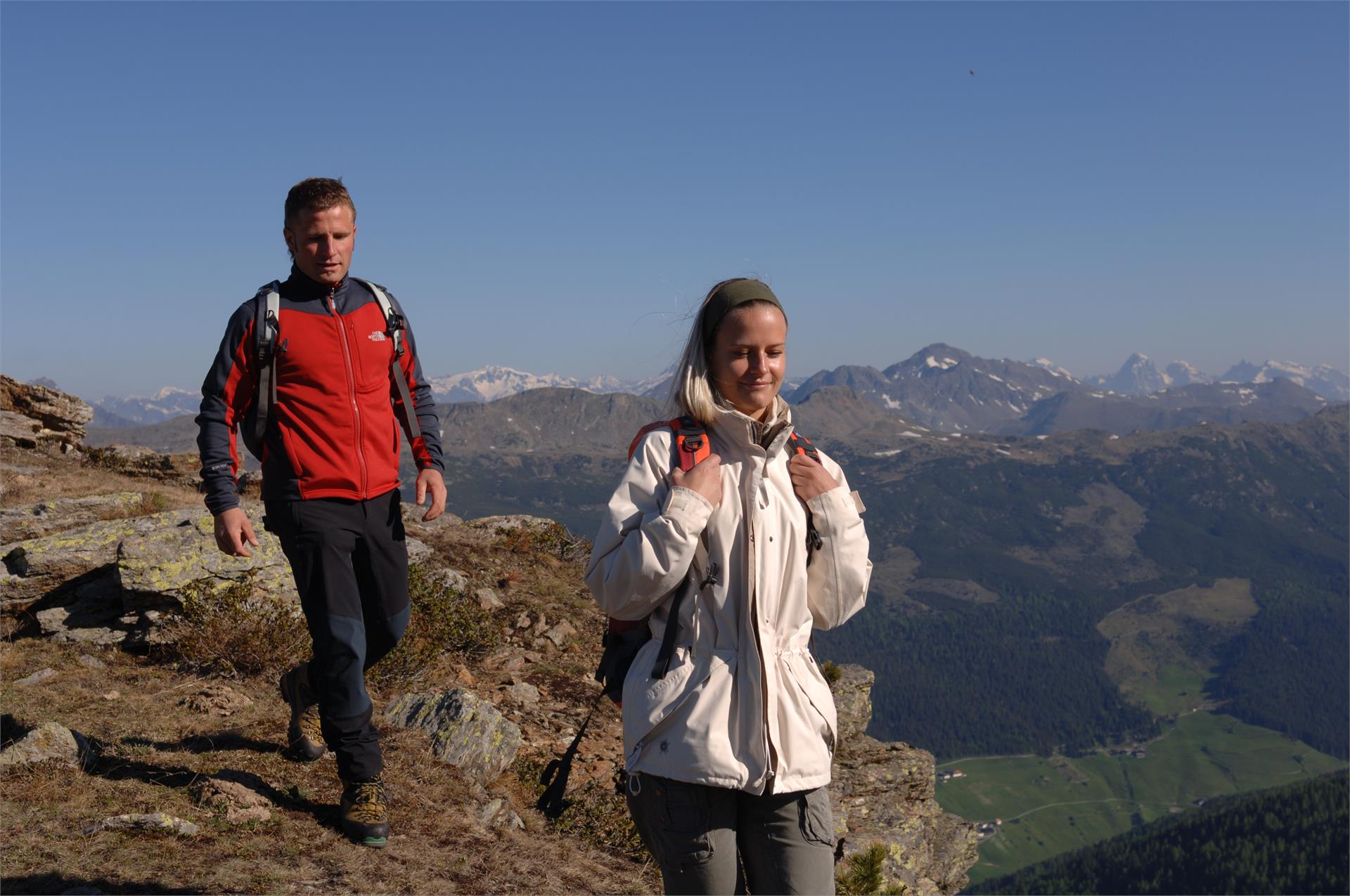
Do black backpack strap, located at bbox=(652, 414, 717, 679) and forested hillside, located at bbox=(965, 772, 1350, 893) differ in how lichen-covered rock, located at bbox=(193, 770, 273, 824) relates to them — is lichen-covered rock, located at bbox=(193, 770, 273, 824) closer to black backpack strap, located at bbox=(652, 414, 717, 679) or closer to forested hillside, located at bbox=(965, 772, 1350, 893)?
black backpack strap, located at bbox=(652, 414, 717, 679)

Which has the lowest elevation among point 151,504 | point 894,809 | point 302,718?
point 894,809

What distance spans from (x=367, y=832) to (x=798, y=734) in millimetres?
4083

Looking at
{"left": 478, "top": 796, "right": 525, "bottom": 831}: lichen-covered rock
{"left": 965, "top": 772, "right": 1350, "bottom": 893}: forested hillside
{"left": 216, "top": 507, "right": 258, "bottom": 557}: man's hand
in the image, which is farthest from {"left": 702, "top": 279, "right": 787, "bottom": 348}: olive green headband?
{"left": 965, "top": 772, "right": 1350, "bottom": 893}: forested hillside

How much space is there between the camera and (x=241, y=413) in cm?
576

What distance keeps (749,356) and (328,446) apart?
127 inches

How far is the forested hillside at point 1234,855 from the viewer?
5477 inches

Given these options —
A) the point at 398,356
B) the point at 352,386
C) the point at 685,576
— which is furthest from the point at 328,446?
the point at 685,576

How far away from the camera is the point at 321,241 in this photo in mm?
5781

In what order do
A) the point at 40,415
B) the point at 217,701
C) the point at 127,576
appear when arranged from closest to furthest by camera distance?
the point at 217,701
the point at 127,576
the point at 40,415

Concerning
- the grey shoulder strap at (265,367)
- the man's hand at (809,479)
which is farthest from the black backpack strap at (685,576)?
the grey shoulder strap at (265,367)

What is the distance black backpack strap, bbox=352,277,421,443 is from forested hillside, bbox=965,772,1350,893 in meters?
172

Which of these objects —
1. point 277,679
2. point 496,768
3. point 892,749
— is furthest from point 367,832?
point 892,749

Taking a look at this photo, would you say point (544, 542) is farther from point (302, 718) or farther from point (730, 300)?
point (730, 300)

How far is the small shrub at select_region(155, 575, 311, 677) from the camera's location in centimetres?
952
